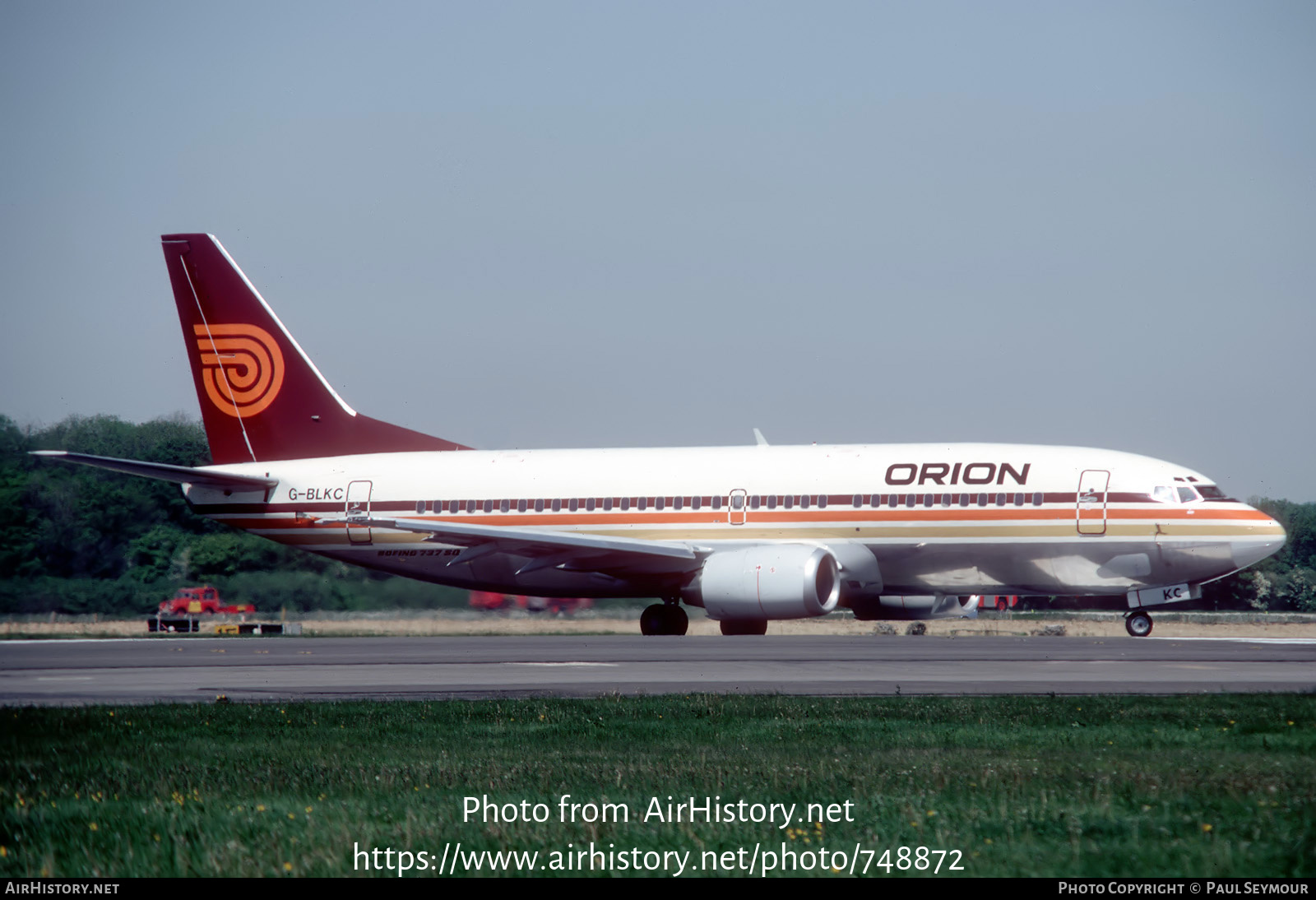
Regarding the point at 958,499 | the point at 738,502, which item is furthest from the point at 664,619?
the point at 958,499

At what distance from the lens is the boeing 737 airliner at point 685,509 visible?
27.8 metres

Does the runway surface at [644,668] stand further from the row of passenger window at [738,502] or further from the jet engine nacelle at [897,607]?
the jet engine nacelle at [897,607]

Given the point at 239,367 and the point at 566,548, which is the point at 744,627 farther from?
the point at 239,367

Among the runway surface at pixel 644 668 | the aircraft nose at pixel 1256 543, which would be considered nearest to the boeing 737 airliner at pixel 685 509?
the aircraft nose at pixel 1256 543

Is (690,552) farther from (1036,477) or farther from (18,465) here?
(18,465)

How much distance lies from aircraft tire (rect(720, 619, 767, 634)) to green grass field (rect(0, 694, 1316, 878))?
59.6 feet

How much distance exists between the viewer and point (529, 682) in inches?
668

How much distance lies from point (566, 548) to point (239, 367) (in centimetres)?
1152

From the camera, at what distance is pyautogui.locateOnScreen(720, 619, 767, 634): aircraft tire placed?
102 feet

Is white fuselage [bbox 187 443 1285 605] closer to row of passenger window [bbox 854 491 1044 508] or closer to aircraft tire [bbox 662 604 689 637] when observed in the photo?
row of passenger window [bbox 854 491 1044 508]

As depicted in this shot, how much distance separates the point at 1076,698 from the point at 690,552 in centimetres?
1663

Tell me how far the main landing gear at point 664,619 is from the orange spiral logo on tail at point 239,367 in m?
11.4

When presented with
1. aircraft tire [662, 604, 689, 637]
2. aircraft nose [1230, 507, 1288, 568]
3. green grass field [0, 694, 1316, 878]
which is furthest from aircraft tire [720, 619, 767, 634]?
green grass field [0, 694, 1316, 878]

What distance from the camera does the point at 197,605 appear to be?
4019 centimetres
